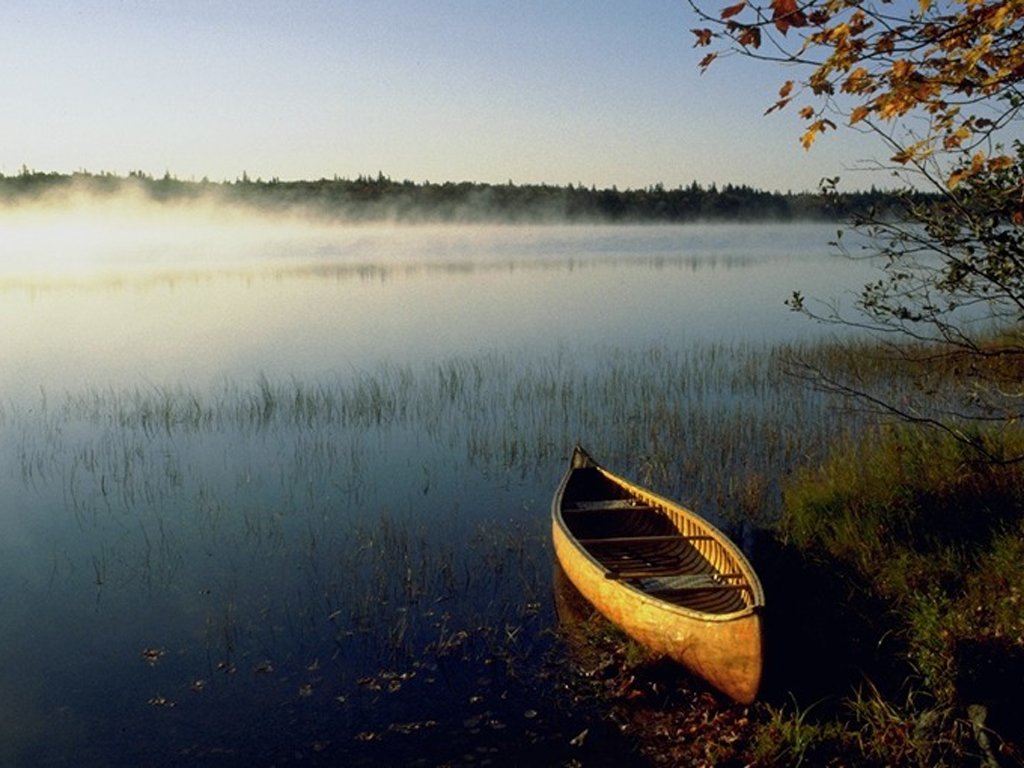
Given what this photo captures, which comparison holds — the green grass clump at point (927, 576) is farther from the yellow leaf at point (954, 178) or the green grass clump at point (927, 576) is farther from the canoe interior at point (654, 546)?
the yellow leaf at point (954, 178)

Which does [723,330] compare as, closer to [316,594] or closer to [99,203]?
[316,594]

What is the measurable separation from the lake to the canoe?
64 cm

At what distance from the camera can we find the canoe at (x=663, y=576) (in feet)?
22.2

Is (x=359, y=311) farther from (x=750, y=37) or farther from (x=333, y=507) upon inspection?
(x=750, y=37)

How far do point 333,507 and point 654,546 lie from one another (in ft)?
15.4

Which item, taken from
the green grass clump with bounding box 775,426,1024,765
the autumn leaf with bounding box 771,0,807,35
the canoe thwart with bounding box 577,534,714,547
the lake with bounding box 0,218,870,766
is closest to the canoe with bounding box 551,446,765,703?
the canoe thwart with bounding box 577,534,714,547

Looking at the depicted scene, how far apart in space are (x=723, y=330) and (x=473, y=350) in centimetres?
847

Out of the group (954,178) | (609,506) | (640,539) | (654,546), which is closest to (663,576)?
(640,539)

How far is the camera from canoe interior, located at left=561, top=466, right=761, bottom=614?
8.14 metres

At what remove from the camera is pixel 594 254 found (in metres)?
79.4

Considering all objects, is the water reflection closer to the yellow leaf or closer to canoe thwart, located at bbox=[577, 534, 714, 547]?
canoe thwart, located at bbox=[577, 534, 714, 547]

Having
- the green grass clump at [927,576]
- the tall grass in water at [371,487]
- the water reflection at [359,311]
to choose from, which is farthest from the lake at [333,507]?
the green grass clump at [927,576]

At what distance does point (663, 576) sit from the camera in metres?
8.70

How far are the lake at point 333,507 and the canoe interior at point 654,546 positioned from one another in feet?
2.24
